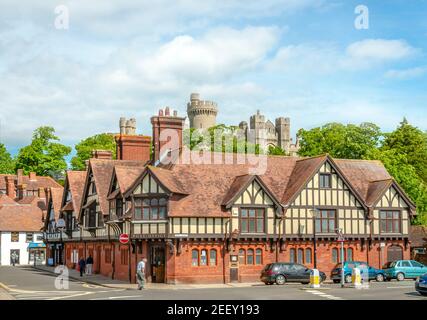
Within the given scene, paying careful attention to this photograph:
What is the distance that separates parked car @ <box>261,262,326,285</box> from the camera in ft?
134

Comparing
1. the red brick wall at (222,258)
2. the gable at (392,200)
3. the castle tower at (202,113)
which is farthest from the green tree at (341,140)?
the castle tower at (202,113)

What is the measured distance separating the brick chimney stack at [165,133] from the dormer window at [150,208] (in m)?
5.62

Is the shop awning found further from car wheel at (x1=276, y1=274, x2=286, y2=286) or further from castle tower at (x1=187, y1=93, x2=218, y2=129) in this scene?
castle tower at (x1=187, y1=93, x2=218, y2=129)

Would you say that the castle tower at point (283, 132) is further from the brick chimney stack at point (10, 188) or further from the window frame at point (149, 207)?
the window frame at point (149, 207)

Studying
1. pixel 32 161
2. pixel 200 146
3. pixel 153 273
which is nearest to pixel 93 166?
pixel 153 273

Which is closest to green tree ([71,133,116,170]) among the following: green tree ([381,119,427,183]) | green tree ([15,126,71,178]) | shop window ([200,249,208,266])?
green tree ([15,126,71,178])

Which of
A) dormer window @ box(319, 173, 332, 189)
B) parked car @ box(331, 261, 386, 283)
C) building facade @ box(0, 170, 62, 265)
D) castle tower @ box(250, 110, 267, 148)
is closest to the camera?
parked car @ box(331, 261, 386, 283)

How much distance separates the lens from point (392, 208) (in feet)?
162

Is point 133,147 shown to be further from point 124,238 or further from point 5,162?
point 5,162

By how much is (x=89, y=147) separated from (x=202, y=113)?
236 feet

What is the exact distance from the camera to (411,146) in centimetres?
7988

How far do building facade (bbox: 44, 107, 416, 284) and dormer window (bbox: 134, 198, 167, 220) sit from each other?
0.21 ft

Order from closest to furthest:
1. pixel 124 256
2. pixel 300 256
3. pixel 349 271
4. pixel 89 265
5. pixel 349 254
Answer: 1. pixel 349 271
2. pixel 300 256
3. pixel 124 256
4. pixel 349 254
5. pixel 89 265

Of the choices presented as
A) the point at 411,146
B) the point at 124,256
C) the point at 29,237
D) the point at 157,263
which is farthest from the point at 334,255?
the point at 29,237
